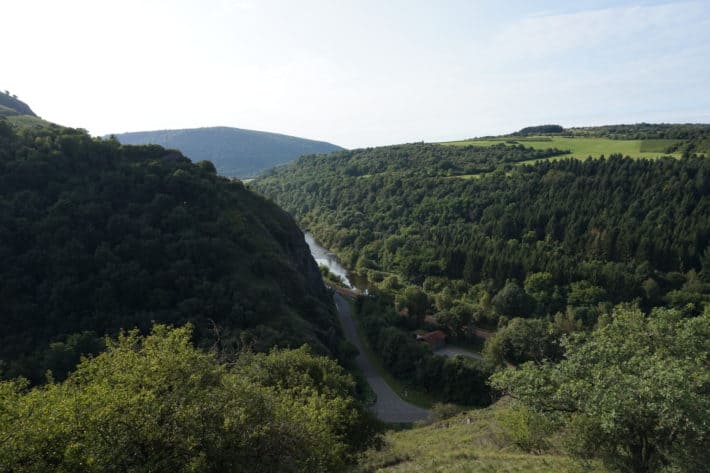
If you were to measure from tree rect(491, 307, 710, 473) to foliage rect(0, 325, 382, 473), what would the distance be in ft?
26.3

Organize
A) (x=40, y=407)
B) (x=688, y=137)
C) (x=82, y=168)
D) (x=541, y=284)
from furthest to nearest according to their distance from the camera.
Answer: (x=688, y=137) < (x=541, y=284) < (x=82, y=168) < (x=40, y=407)

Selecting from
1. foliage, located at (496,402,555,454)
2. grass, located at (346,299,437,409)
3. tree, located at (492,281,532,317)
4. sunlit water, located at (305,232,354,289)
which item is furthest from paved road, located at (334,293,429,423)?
sunlit water, located at (305,232,354,289)

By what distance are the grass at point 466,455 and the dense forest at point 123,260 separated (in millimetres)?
15173

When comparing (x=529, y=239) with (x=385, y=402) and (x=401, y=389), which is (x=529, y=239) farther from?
(x=385, y=402)

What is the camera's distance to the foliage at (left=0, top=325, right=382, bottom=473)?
10320 mm

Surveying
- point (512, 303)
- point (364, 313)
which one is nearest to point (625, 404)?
point (364, 313)

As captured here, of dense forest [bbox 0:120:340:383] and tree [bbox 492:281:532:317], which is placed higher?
dense forest [bbox 0:120:340:383]

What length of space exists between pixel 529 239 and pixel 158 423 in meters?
85.0

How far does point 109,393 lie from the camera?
11836 mm

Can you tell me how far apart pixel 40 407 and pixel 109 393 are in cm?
176

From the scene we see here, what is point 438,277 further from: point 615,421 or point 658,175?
point 615,421

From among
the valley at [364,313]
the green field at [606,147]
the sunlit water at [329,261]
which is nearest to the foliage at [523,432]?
the valley at [364,313]

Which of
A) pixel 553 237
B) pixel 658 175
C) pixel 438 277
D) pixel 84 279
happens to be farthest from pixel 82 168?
pixel 658 175

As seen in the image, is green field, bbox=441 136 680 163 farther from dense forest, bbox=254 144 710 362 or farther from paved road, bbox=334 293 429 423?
paved road, bbox=334 293 429 423
